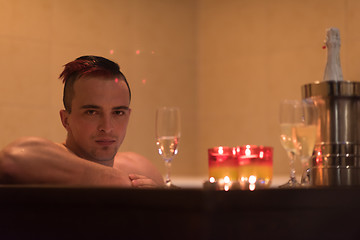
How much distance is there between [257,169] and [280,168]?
1.72m

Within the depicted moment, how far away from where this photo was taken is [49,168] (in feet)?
2.06

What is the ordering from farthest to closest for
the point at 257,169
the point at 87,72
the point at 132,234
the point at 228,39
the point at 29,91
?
the point at 228,39, the point at 29,91, the point at 257,169, the point at 87,72, the point at 132,234

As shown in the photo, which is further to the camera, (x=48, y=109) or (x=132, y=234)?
(x=48, y=109)

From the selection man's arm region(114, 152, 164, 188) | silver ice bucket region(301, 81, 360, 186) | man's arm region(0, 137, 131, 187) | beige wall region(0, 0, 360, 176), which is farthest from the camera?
beige wall region(0, 0, 360, 176)

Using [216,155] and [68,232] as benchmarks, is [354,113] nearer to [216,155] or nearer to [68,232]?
[216,155]

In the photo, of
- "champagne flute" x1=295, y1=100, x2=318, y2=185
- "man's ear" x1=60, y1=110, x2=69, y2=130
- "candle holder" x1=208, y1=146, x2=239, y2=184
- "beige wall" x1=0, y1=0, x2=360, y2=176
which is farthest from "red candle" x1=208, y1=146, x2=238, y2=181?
"beige wall" x1=0, y1=0, x2=360, y2=176

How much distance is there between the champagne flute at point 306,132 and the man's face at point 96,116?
Result: 39cm

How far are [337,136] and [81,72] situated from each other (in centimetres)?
50

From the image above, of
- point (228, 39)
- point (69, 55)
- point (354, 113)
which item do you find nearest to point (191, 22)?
point (228, 39)

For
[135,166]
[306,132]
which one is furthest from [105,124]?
[306,132]

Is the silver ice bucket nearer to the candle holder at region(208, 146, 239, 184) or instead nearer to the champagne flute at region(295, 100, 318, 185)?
the champagne flute at region(295, 100, 318, 185)

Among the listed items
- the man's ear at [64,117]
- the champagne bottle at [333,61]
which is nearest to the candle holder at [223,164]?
the champagne bottle at [333,61]

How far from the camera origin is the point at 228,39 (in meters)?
2.82

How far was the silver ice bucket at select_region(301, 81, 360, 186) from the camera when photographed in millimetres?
960
